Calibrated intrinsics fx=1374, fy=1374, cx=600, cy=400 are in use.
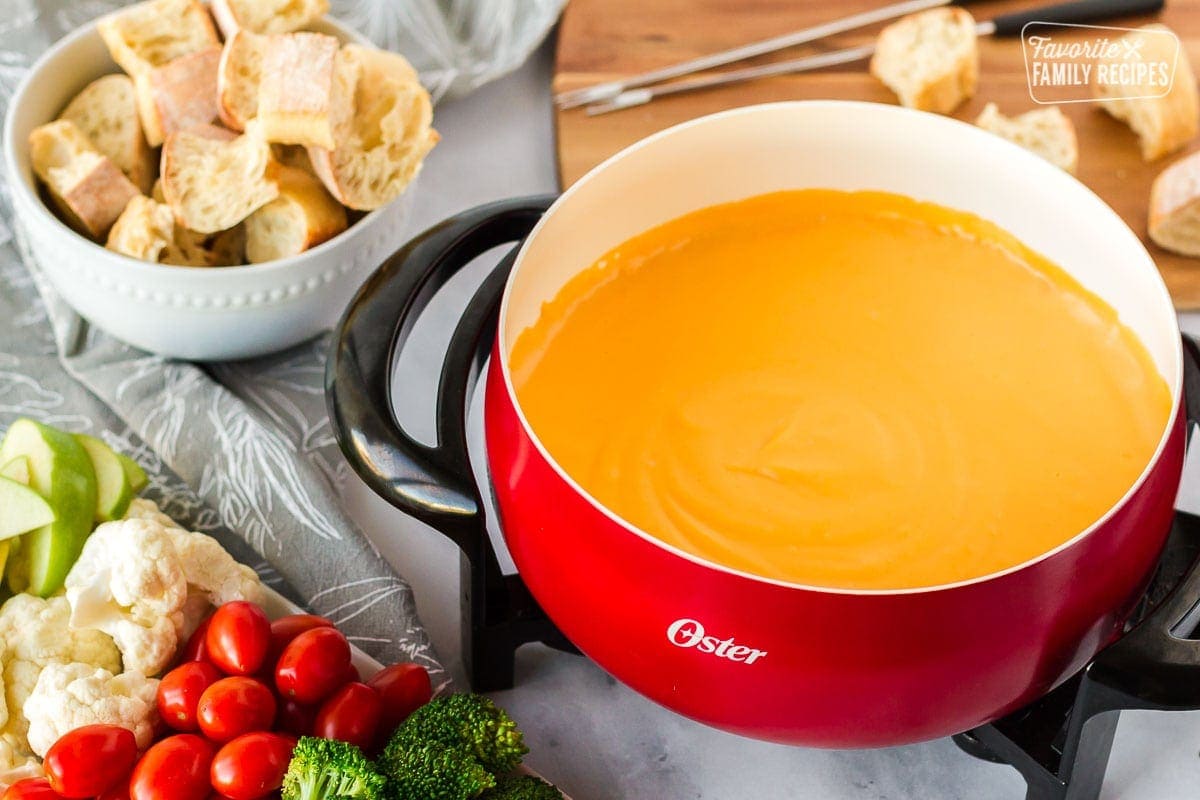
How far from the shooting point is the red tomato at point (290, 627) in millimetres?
1152

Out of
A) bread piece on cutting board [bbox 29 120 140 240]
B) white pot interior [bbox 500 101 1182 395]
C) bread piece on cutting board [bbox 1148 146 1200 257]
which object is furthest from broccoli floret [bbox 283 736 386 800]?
bread piece on cutting board [bbox 1148 146 1200 257]

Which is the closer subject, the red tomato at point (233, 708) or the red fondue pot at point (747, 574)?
the red fondue pot at point (747, 574)

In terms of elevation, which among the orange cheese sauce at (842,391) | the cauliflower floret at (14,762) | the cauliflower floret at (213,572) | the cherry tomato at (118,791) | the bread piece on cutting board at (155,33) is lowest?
the cauliflower floret at (14,762)

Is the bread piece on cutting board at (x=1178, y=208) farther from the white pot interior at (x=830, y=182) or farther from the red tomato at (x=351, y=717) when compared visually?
the red tomato at (x=351, y=717)

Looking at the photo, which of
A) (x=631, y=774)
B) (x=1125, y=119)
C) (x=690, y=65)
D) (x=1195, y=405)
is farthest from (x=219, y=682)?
(x=1125, y=119)

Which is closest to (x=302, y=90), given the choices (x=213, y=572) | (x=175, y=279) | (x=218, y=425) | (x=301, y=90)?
(x=301, y=90)

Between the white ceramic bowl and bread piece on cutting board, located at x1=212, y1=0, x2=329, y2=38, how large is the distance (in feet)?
0.54

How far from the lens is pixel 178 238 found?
1.40 m

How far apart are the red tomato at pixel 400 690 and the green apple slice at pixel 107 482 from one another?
1.05ft

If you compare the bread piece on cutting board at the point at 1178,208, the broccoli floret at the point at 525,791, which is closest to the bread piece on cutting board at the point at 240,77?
the broccoli floret at the point at 525,791

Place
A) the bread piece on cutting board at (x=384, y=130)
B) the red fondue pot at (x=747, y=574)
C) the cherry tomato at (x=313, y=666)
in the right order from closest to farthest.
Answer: the red fondue pot at (x=747, y=574)
the cherry tomato at (x=313, y=666)
the bread piece on cutting board at (x=384, y=130)

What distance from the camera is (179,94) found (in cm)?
141

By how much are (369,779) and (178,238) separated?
0.65 metres

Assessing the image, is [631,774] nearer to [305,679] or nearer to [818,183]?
[305,679]
